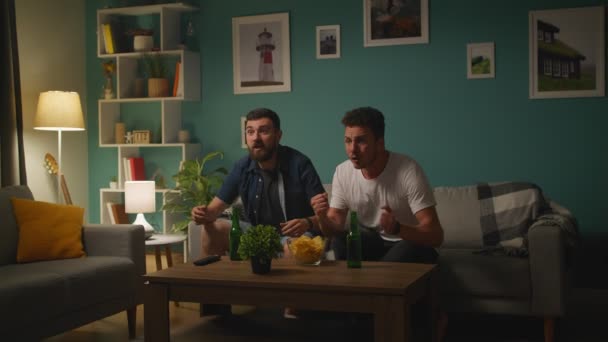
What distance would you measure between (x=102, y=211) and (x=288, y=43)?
79.0 inches

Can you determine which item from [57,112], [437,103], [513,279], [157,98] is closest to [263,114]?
[513,279]

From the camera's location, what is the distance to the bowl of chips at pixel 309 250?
10.6 feet

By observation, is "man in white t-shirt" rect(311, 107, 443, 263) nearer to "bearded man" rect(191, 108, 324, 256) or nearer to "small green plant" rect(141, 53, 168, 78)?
"bearded man" rect(191, 108, 324, 256)

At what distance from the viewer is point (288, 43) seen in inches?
223

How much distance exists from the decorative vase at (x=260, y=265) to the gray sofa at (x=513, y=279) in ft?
4.14

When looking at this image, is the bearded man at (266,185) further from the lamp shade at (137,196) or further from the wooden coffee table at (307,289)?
the lamp shade at (137,196)

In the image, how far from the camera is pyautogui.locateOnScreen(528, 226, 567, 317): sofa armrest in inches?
149

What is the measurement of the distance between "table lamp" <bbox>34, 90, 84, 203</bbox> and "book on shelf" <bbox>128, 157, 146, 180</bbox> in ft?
2.37

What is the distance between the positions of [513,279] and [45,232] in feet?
7.95

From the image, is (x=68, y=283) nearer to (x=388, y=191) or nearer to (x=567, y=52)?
(x=388, y=191)

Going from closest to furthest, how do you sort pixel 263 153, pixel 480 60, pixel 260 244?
pixel 260 244 → pixel 263 153 → pixel 480 60

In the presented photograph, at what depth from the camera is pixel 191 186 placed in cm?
588

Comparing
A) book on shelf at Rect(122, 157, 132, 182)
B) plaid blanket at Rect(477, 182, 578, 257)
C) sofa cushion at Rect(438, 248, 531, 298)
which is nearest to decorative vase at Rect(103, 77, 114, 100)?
book on shelf at Rect(122, 157, 132, 182)

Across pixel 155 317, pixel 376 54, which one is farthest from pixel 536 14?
pixel 155 317
